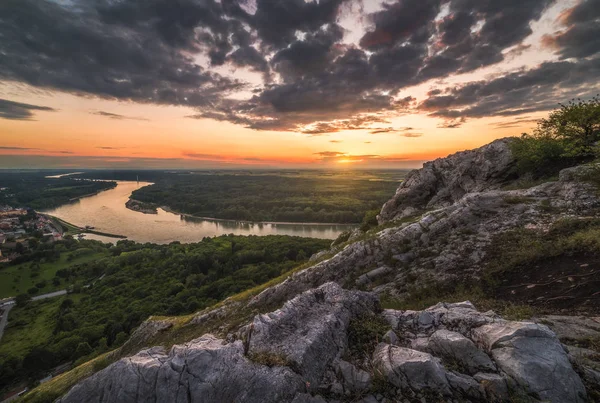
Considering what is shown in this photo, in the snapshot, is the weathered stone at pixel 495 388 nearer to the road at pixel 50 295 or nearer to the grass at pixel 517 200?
the grass at pixel 517 200

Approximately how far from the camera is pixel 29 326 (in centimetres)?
5153

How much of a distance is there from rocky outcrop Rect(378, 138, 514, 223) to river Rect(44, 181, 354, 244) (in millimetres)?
70871

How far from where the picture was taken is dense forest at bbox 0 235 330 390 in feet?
132

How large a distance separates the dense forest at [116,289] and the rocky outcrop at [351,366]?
37524 millimetres

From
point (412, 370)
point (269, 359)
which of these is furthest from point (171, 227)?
point (412, 370)

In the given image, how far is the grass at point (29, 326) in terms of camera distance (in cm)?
4447

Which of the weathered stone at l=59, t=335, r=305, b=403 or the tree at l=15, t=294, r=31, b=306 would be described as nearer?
the weathered stone at l=59, t=335, r=305, b=403

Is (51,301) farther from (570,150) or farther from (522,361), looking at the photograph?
(570,150)

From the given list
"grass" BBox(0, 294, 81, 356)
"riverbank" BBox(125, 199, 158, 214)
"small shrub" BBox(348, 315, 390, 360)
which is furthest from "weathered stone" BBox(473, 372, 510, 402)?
"riverbank" BBox(125, 199, 158, 214)

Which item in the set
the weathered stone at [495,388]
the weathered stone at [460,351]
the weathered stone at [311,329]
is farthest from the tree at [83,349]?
the weathered stone at [495,388]

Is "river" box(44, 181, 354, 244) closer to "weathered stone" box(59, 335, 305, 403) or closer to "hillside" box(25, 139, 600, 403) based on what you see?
"hillside" box(25, 139, 600, 403)

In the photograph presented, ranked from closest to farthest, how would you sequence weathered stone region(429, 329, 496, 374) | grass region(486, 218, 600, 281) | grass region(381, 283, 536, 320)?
weathered stone region(429, 329, 496, 374) < grass region(381, 283, 536, 320) < grass region(486, 218, 600, 281)

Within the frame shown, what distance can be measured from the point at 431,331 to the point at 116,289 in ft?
235

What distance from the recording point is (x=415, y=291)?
11492mm
